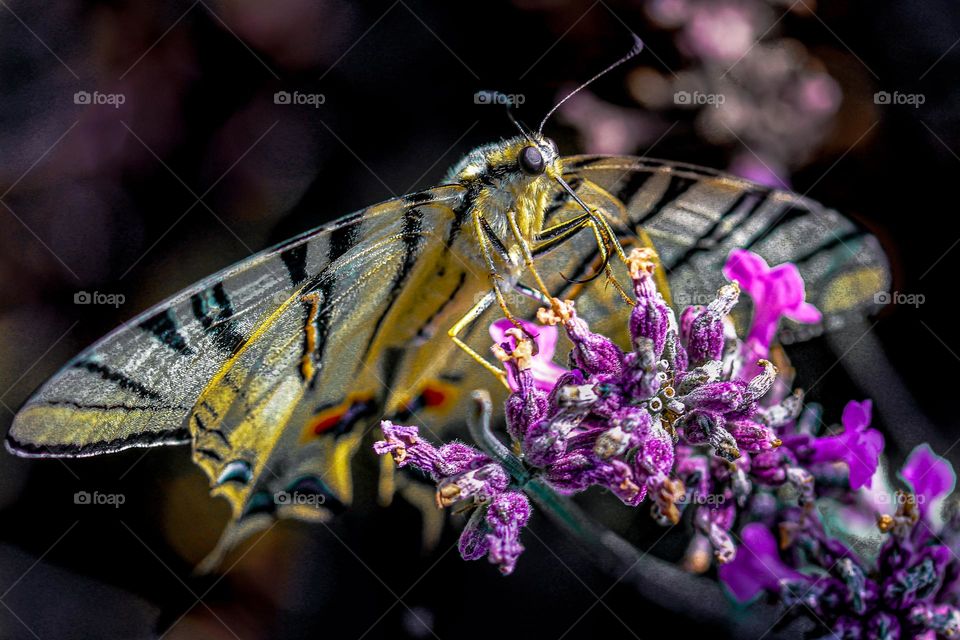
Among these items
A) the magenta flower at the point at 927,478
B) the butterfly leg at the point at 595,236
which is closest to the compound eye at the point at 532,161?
the butterfly leg at the point at 595,236

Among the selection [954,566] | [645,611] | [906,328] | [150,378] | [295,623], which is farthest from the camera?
[295,623]

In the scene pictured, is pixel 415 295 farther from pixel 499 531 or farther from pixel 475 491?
pixel 499 531

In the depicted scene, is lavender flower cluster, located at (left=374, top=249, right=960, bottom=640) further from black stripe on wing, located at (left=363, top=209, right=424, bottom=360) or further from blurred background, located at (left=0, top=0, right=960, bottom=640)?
blurred background, located at (left=0, top=0, right=960, bottom=640)

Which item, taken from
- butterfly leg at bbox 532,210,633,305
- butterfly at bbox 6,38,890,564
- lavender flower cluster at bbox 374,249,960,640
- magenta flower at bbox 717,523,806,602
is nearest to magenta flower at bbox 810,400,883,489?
lavender flower cluster at bbox 374,249,960,640

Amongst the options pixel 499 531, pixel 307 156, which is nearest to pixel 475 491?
pixel 499 531

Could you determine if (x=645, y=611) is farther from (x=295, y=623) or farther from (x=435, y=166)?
(x=435, y=166)

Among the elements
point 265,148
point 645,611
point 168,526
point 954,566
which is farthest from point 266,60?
point 954,566

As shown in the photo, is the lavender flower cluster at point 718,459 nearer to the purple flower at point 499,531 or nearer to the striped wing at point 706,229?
the purple flower at point 499,531
